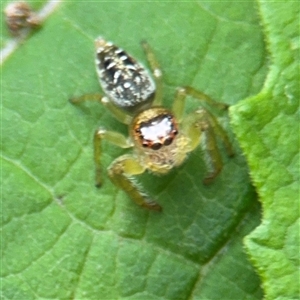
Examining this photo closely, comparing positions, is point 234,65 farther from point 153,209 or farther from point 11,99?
point 11,99

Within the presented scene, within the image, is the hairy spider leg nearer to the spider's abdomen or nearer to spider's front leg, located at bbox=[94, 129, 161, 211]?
the spider's abdomen

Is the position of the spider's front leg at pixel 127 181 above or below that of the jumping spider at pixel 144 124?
below

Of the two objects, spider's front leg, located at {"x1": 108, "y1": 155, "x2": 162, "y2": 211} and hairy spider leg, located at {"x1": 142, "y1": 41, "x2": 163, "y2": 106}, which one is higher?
hairy spider leg, located at {"x1": 142, "y1": 41, "x2": 163, "y2": 106}

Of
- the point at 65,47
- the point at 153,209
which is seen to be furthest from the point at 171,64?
the point at 153,209

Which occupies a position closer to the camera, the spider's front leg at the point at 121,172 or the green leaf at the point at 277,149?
the green leaf at the point at 277,149

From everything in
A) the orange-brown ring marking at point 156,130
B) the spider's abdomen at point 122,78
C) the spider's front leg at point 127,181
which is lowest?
the spider's front leg at point 127,181

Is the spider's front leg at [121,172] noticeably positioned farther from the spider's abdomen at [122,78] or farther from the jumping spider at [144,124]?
the spider's abdomen at [122,78]

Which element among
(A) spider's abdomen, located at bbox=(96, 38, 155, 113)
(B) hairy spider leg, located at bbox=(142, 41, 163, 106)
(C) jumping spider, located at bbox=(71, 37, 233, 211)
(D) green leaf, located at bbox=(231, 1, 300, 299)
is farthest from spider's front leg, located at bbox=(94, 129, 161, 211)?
(D) green leaf, located at bbox=(231, 1, 300, 299)

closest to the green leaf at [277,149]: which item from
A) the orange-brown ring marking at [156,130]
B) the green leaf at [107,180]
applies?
the green leaf at [107,180]
